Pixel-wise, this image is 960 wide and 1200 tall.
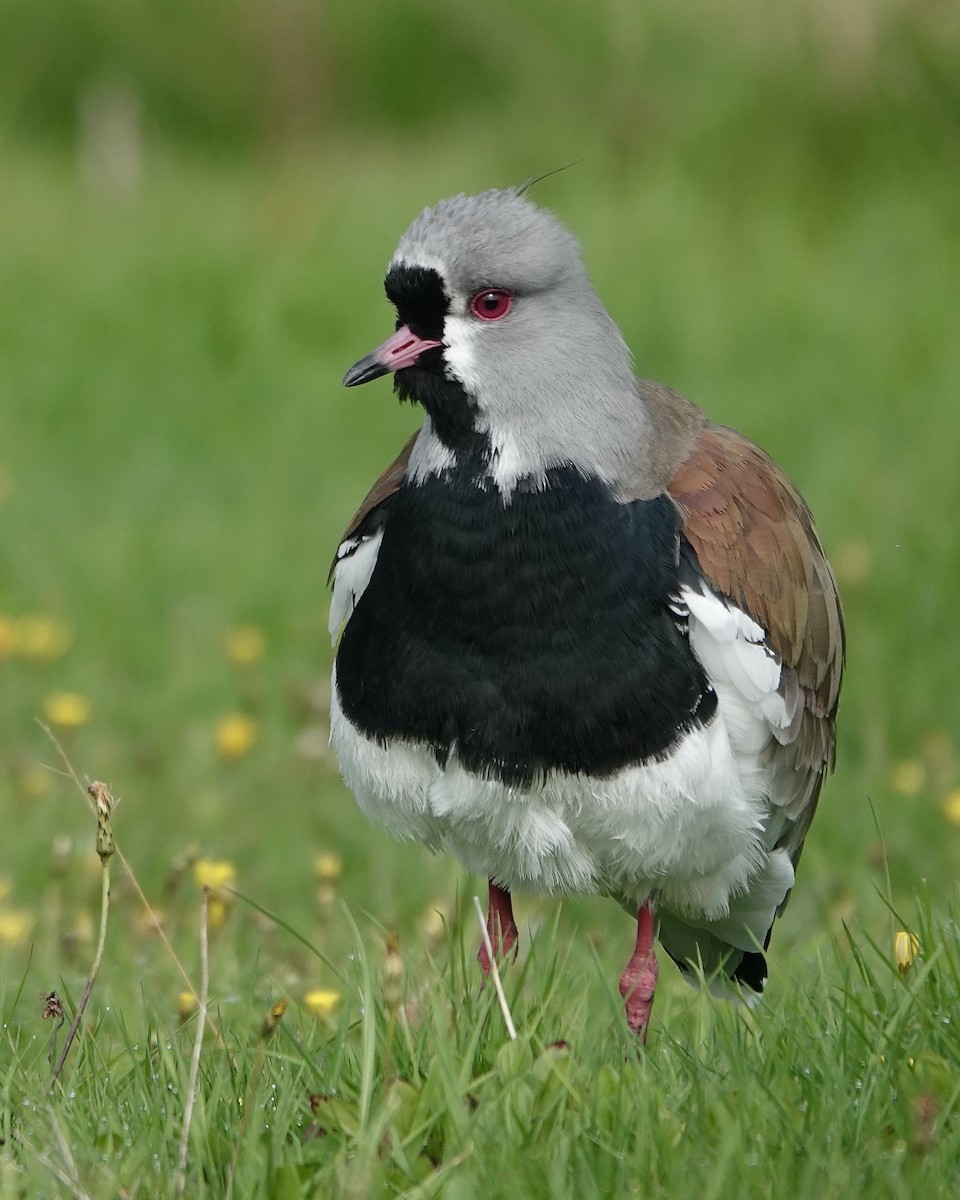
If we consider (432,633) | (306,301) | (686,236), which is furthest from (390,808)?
(686,236)

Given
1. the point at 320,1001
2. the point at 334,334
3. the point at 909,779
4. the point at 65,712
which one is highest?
the point at 320,1001

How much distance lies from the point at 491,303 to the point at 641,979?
4.56ft

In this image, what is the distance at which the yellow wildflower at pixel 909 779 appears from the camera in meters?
5.54

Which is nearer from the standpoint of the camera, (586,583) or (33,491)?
(586,583)

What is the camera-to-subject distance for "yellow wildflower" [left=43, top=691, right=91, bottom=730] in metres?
5.15

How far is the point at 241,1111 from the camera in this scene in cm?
292

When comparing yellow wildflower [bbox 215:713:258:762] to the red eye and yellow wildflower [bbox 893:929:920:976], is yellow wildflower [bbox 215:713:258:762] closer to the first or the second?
the red eye

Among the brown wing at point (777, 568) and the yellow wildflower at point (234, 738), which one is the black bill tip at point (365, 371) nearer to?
the brown wing at point (777, 568)

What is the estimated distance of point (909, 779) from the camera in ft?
18.2

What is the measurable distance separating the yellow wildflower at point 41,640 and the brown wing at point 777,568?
2.94m

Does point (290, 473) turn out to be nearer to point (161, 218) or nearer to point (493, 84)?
point (161, 218)

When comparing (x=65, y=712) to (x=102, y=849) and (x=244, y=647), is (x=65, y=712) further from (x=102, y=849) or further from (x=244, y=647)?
(x=102, y=849)

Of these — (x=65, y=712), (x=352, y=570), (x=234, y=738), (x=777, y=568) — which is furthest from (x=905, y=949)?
(x=65, y=712)

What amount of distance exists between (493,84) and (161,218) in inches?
128
